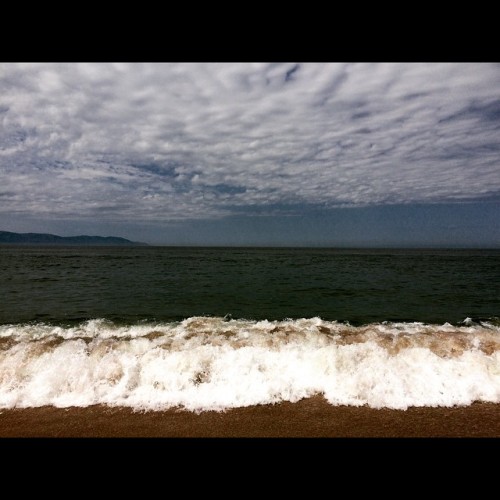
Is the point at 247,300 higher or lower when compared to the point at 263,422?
lower

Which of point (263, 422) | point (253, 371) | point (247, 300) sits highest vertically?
point (253, 371)

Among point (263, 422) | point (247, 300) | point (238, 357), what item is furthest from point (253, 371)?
point (247, 300)

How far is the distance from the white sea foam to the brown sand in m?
0.24

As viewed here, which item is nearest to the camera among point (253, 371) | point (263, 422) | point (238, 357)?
point (263, 422)

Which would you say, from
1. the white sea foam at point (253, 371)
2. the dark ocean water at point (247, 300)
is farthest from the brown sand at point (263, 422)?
the dark ocean water at point (247, 300)

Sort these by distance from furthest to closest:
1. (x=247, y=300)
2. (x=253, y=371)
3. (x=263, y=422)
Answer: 1. (x=247, y=300)
2. (x=253, y=371)
3. (x=263, y=422)

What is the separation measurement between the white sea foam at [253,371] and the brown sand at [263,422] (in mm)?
240

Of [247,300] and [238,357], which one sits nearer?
[238,357]

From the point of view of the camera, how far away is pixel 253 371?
741cm

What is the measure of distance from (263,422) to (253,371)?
5.42ft

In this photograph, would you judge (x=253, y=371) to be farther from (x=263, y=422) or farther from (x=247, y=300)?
(x=247, y=300)

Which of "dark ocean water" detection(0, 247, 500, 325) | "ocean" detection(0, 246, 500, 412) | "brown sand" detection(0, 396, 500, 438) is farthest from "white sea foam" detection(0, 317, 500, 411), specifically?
"dark ocean water" detection(0, 247, 500, 325)

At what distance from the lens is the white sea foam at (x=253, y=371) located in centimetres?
652

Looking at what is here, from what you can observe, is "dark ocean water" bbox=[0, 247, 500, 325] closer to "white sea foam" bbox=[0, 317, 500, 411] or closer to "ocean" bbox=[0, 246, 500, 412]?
"ocean" bbox=[0, 246, 500, 412]
